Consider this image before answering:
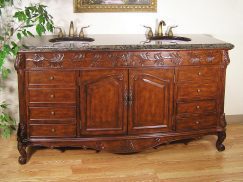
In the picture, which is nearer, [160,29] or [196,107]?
[196,107]

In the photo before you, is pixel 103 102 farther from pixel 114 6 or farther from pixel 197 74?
pixel 114 6

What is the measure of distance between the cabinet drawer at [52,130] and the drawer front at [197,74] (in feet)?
2.82

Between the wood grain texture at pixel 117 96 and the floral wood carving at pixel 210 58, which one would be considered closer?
the wood grain texture at pixel 117 96

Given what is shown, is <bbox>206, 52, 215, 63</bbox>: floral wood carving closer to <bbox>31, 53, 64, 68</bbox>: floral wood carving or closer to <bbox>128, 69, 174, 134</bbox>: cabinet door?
<bbox>128, 69, 174, 134</bbox>: cabinet door

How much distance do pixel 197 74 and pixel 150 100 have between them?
39 centimetres

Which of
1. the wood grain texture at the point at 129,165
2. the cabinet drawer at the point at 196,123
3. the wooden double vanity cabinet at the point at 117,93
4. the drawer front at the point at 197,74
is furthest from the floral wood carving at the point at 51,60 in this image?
the cabinet drawer at the point at 196,123

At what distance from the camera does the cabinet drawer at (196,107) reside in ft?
9.66

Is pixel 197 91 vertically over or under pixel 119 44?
under

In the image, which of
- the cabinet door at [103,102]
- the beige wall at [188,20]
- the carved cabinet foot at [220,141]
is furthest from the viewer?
the beige wall at [188,20]

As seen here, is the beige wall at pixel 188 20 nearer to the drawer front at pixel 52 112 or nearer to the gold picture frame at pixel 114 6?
the gold picture frame at pixel 114 6

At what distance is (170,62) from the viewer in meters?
A: 2.83

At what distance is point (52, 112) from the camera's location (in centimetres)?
281

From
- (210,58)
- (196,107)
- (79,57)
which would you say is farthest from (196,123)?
(79,57)

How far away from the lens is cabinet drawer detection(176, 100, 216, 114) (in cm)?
295
